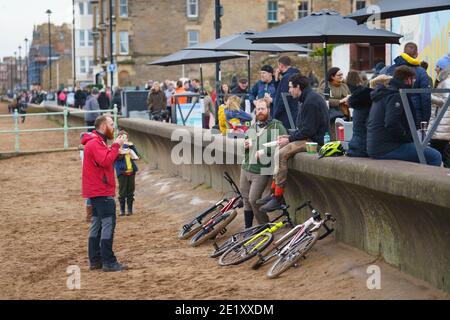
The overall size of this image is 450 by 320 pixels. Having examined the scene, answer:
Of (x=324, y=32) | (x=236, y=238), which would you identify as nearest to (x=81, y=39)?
(x=324, y=32)

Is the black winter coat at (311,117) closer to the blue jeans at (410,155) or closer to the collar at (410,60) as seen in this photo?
the collar at (410,60)

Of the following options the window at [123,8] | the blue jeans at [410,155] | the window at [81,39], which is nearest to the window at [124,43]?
the window at [123,8]

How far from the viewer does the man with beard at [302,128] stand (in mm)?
12281

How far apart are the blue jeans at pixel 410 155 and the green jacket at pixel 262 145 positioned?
8.32 feet

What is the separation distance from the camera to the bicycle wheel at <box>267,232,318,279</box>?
443 inches

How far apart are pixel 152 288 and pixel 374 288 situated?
2818 mm

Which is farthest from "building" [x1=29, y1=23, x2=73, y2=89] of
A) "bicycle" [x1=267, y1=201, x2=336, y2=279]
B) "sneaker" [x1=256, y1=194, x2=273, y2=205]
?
"bicycle" [x1=267, y1=201, x2=336, y2=279]

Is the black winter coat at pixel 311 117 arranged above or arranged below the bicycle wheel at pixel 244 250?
above

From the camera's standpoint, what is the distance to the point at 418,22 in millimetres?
21891

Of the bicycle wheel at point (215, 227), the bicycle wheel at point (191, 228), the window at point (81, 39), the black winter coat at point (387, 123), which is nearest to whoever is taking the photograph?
the black winter coat at point (387, 123)

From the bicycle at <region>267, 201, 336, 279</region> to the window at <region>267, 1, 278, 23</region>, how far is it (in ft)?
199

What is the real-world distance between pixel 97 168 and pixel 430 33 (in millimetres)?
10706

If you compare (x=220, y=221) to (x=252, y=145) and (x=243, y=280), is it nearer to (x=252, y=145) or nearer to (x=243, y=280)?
(x=252, y=145)

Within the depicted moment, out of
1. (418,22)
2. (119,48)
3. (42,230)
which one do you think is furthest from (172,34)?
(42,230)
